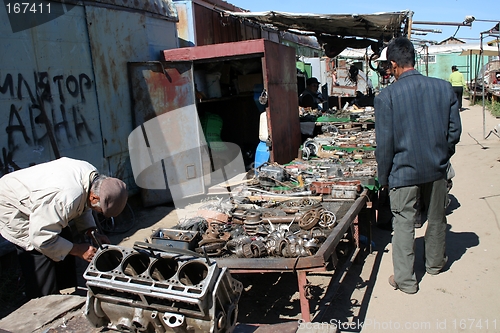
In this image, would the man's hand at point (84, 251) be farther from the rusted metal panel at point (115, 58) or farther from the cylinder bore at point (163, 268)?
the rusted metal panel at point (115, 58)

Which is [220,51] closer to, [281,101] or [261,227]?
[281,101]

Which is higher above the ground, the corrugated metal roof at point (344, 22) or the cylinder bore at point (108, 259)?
the corrugated metal roof at point (344, 22)

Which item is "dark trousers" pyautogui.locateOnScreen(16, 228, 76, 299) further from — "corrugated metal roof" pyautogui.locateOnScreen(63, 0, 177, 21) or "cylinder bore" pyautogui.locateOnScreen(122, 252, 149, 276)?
"corrugated metal roof" pyautogui.locateOnScreen(63, 0, 177, 21)

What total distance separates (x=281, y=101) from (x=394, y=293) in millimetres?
4401

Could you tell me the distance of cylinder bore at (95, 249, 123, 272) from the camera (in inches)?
92.1

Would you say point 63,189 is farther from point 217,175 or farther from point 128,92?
Result: point 217,175

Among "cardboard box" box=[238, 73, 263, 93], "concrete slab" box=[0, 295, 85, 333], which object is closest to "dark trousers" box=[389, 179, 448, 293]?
"concrete slab" box=[0, 295, 85, 333]

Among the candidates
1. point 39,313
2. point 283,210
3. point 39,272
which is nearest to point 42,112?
point 39,272

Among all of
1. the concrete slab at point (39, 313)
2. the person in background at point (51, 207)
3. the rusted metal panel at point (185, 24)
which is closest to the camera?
the concrete slab at point (39, 313)

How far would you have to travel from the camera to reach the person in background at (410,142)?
369 centimetres

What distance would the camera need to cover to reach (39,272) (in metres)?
3.40

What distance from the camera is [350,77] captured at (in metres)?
14.0

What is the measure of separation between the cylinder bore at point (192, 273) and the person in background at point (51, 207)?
0.63 m

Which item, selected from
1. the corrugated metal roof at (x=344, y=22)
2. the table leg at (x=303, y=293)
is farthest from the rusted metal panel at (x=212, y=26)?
the table leg at (x=303, y=293)
